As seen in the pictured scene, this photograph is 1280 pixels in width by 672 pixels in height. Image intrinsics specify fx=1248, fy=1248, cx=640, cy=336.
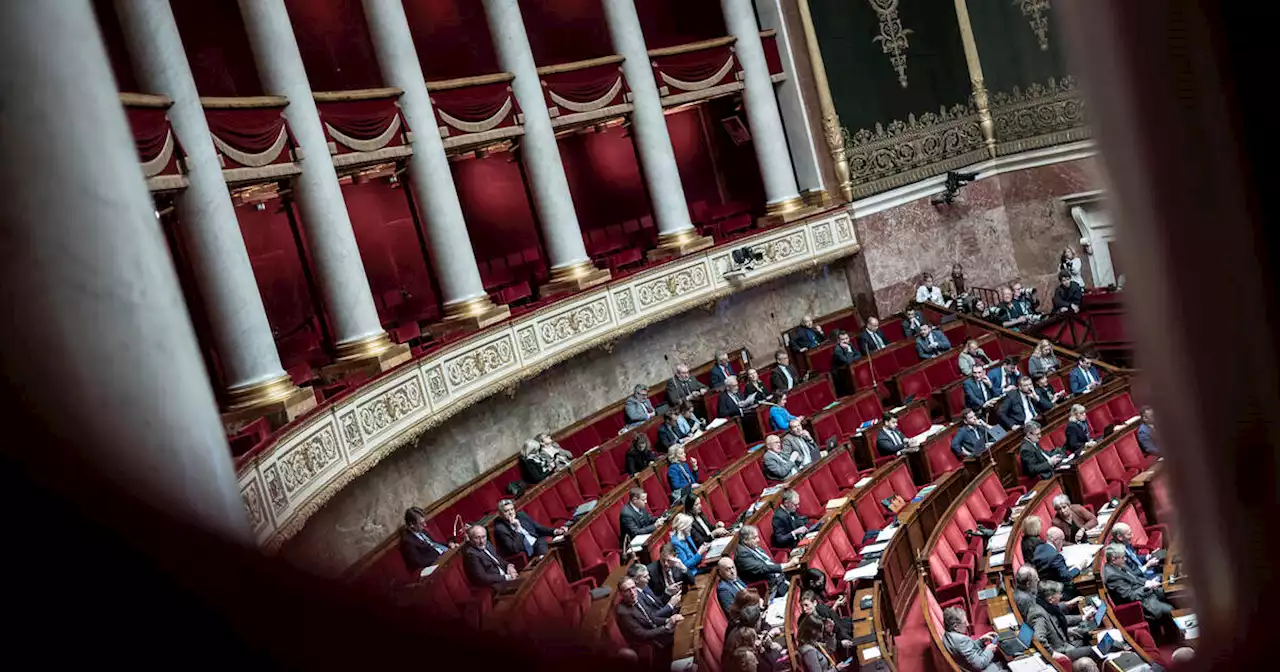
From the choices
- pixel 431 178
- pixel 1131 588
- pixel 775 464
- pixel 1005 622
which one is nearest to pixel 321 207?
pixel 431 178

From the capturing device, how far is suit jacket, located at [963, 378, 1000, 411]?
39.9 ft

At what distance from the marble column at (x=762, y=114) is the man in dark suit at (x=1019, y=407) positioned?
19.4ft

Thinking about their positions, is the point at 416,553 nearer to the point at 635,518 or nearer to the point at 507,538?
the point at 507,538

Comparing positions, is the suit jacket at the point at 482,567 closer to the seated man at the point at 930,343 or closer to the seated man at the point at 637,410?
the seated man at the point at 637,410

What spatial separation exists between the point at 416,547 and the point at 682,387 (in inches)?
205

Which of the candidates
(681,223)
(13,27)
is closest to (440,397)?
(681,223)

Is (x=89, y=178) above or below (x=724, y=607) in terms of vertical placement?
above

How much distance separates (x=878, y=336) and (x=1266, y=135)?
1444 centimetres

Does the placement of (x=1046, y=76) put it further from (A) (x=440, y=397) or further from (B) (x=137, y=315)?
(B) (x=137, y=315)

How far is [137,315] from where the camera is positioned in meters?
0.89

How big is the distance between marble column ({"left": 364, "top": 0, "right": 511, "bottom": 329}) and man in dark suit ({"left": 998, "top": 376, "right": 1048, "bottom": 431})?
16.0 feet

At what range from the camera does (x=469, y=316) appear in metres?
12.2

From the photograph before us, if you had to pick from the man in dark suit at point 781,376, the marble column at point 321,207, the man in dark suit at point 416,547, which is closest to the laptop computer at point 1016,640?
the man in dark suit at point 416,547

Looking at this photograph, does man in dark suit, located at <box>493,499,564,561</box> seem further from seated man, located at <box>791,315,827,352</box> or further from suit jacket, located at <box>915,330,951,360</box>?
seated man, located at <box>791,315,827,352</box>
